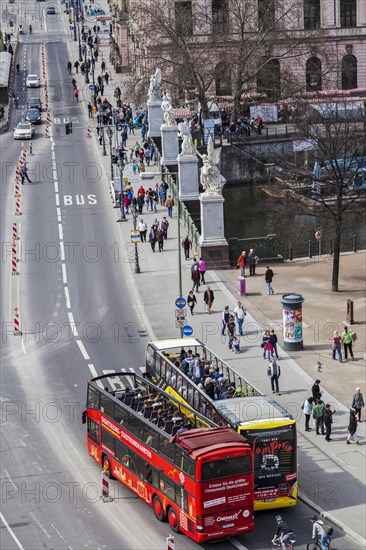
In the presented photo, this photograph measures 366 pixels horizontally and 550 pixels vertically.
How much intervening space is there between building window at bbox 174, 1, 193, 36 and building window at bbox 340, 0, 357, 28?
493 inches

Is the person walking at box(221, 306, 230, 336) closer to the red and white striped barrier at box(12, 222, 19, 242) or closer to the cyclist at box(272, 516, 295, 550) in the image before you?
the red and white striped barrier at box(12, 222, 19, 242)

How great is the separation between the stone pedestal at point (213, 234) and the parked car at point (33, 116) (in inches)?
1757

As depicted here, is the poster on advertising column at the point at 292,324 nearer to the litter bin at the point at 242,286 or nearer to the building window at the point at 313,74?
the litter bin at the point at 242,286

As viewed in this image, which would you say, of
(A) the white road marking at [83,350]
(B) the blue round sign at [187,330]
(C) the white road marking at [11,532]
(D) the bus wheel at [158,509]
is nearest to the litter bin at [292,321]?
(B) the blue round sign at [187,330]

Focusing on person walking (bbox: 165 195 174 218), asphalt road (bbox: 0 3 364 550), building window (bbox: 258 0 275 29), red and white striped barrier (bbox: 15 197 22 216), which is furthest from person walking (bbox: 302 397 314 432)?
building window (bbox: 258 0 275 29)

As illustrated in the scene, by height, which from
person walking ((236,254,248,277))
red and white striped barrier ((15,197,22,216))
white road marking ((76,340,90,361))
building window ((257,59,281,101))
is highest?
building window ((257,59,281,101))

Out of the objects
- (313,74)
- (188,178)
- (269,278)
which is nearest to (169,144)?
(188,178)

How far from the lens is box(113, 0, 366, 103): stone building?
115 metres

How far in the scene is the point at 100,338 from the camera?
218ft

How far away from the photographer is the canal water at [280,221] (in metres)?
81.8

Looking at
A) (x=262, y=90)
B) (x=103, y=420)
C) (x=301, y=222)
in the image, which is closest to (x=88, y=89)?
(x=262, y=90)

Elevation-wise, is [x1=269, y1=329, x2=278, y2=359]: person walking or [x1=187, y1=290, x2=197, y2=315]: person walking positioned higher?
[x1=187, y1=290, x2=197, y2=315]: person walking

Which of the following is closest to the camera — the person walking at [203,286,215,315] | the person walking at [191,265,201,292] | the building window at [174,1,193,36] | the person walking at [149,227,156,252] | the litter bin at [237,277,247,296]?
the person walking at [203,286,215,315]

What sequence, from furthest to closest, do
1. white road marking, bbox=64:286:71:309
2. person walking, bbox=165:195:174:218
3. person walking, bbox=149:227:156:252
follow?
person walking, bbox=165:195:174:218
person walking, bbox=149:227:156:252
white road marking, bbox=64:286:71:309
